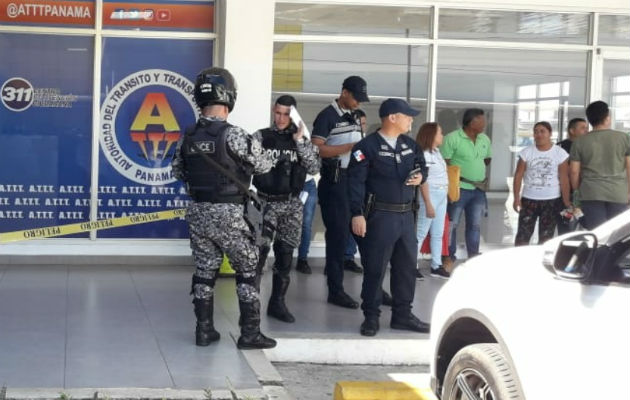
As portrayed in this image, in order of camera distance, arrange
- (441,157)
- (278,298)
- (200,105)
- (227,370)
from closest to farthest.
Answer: (227,370)
(200,105)
(278,298)
(441,157)

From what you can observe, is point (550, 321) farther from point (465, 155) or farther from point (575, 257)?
point (465, 155)

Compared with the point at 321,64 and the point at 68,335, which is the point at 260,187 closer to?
the point at 68,335

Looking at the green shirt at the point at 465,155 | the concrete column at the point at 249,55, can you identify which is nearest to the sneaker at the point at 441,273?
the green shirt at the point at 465,155

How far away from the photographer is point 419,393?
6109 mm

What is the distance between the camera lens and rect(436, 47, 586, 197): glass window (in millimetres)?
11922

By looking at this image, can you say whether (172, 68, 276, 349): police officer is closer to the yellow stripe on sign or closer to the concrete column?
the concrete column

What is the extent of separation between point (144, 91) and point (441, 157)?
3346 millimetres

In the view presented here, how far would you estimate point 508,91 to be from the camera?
12070 millimetres

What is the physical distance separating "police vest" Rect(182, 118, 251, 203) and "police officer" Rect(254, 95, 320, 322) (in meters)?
0.82

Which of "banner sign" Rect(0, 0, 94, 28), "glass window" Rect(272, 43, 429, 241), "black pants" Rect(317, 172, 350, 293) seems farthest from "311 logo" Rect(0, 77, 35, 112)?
"black pants" Rect(317, 172, 350, 293)

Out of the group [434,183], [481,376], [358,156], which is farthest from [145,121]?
[481,376]

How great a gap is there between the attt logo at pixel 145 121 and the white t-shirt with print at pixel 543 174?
149 inches

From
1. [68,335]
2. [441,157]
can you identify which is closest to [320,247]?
[441,157]

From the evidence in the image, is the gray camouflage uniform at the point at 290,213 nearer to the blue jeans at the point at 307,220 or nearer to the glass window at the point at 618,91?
the blue jeans at the point at 307,220
